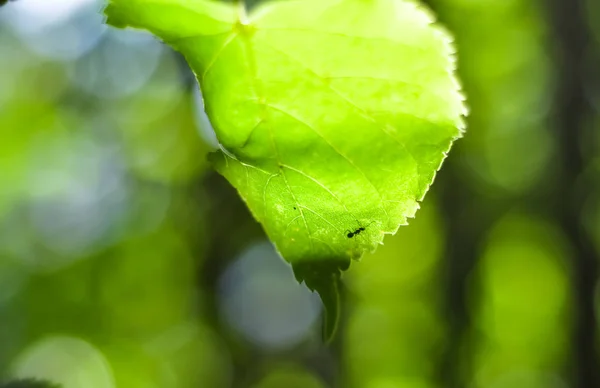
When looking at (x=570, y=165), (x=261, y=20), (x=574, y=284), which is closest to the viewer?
(x=261, y=20)

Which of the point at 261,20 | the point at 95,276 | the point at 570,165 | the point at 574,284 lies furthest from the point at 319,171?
the point at 95,276

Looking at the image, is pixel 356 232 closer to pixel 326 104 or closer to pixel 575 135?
pixel 326 104

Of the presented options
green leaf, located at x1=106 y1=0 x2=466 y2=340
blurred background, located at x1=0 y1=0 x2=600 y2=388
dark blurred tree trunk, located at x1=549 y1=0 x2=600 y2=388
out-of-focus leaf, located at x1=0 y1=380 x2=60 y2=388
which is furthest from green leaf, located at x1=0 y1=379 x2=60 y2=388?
blurred background, located at x1=0 y1=0 x2=600 y2=388

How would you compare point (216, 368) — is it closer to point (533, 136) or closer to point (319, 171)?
point (533, 136)

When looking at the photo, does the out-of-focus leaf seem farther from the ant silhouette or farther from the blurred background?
the blurred background

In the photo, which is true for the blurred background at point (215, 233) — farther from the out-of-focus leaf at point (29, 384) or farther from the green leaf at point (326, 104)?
the green leaf at point (326, 104)

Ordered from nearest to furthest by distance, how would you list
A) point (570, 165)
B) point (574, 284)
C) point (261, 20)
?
point (261, 20), point (574, 284), point (570, 165)

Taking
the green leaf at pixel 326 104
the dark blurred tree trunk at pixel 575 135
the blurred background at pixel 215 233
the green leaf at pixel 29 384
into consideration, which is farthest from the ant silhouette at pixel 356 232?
the blurred background at pixel 215 233
